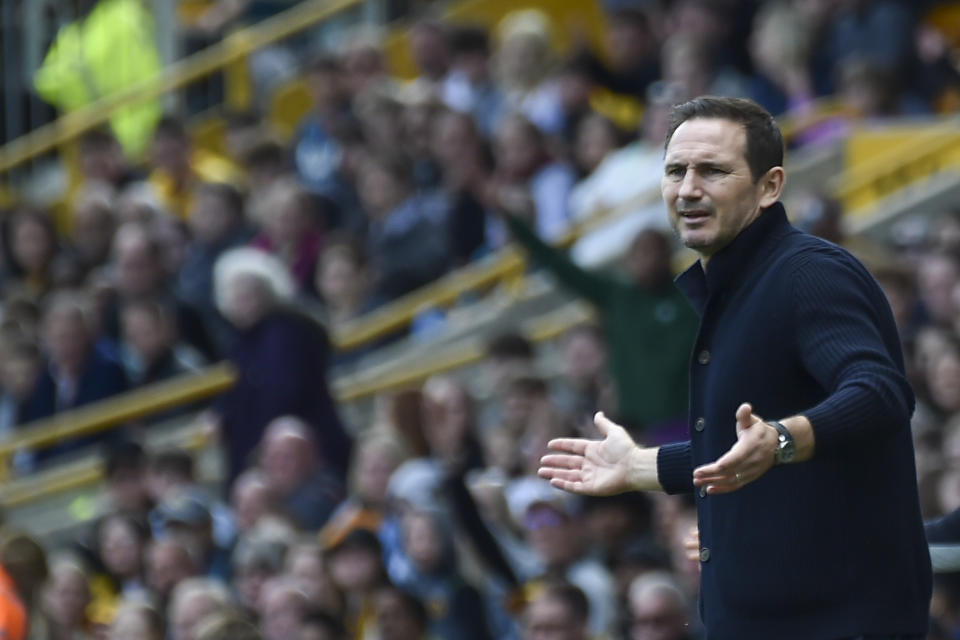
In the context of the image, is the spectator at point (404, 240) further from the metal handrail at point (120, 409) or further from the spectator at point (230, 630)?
the spectator at point (230, 630)

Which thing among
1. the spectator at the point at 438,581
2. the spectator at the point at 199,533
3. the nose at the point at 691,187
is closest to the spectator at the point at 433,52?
the spectator at the point at 199,533

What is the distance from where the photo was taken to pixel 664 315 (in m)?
9.83

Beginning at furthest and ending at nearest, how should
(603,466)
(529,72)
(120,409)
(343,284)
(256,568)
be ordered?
(529,72)
(120,409)
(343,284)
(256,568)
(603,466)

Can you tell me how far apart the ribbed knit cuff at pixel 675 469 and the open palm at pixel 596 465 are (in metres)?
0.07

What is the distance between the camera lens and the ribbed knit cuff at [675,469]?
4.51m

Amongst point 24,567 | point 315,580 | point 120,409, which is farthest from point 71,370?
point 315,580

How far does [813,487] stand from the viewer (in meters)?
4.20

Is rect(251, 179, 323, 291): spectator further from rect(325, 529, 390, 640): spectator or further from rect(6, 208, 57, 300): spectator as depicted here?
rect(325, 529, 390, 640): spectator

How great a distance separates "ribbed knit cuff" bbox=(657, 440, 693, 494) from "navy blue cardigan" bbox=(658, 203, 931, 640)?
0.16 m

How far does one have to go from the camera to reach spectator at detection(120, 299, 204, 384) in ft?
40.0

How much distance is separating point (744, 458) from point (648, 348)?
19.4 feet

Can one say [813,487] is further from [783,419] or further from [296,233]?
[296,233]

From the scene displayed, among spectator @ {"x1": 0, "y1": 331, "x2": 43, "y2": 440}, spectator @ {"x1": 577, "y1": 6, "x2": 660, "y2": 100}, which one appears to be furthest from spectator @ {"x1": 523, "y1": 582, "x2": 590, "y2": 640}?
spectator @ {"x1": 577, "y1": 6, "x2": 660, "y2": 100}

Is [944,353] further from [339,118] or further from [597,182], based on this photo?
[339,118]
